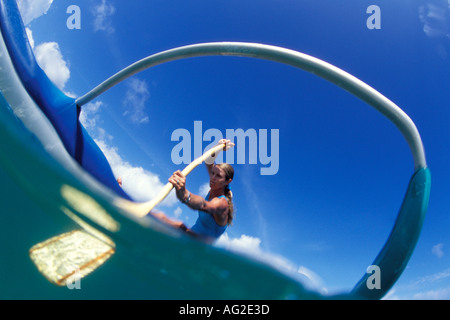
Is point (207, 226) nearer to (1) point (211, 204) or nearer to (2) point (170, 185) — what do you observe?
(1) point (211, 204)

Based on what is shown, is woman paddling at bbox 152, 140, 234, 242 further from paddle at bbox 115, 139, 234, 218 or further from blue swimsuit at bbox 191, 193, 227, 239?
paddle at bbox 115, 139, 234, 218

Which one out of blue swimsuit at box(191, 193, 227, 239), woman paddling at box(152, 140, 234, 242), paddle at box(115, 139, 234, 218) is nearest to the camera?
paddle at box(115, 139, 234, 218)

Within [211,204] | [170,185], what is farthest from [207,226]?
[170,185]

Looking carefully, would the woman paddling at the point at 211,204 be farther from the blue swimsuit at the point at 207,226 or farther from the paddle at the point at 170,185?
the paddle at the point at 170,185

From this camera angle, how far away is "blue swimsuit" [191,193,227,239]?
7.72ft

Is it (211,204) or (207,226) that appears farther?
(207,226)

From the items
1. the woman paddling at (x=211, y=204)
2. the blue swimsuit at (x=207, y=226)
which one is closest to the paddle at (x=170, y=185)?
the woman paddling at (x=211, y=204)

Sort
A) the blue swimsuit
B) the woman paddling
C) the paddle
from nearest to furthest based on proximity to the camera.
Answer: the paddle < the woman paddling < the blue swimsuit

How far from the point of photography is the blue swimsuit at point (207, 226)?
235cm

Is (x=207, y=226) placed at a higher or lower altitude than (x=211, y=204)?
lower

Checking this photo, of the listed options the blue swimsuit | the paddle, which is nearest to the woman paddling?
the blue swimsuit

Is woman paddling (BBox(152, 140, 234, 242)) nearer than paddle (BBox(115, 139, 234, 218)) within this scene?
No

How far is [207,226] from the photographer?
7.86ft
